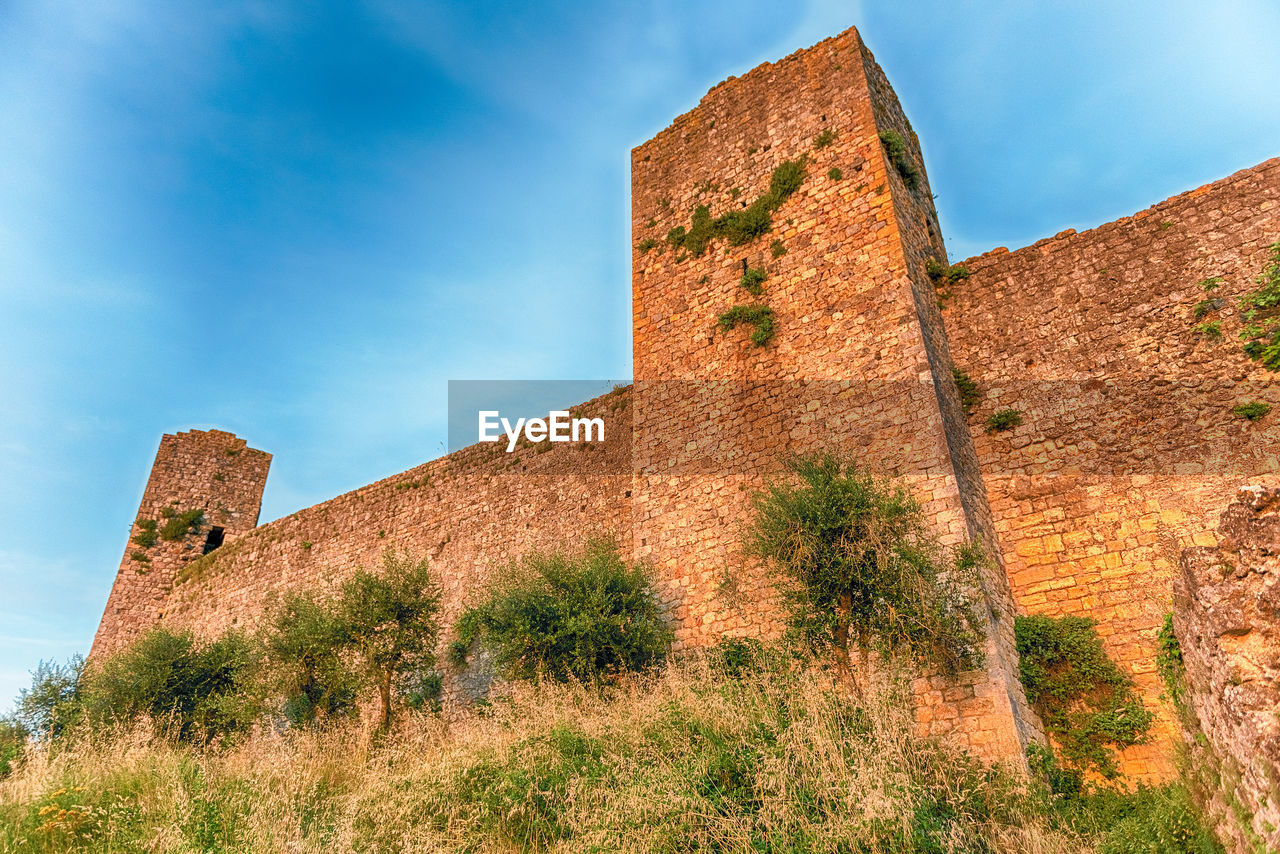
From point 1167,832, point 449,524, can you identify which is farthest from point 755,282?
point 449,524

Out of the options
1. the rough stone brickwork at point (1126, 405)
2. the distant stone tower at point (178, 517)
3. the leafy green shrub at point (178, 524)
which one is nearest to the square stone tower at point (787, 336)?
the rough stone brickwork at point (1126, 405)

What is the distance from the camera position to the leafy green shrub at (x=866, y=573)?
298 inches

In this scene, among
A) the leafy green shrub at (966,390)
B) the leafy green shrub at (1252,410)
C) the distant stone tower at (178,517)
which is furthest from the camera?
the distant stone tower at (178,517)

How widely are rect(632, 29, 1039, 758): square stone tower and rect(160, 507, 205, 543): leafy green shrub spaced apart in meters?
19.2

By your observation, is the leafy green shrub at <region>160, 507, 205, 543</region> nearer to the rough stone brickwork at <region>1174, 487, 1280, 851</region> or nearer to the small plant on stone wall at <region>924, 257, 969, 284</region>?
the small plant on stone wall at <region>924, 257, 969, 284</region>

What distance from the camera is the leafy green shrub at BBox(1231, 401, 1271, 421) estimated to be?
8.23 meters

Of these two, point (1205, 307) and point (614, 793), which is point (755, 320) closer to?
point (1205, 307)

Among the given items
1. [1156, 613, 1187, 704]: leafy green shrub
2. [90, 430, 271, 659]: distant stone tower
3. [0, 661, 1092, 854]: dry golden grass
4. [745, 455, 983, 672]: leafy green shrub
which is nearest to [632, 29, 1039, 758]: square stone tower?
[745, 455, 983, 672]: leafy green shrub

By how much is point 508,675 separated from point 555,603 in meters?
1.23

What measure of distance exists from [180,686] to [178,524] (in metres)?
11.7

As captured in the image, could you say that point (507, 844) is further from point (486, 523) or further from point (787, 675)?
point (486, 523)

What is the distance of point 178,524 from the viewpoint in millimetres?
23797

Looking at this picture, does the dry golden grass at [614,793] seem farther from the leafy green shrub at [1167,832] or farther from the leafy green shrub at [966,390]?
the leafy green shrub at [966,390]

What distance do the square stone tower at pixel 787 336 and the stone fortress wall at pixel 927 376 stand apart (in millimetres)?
33
